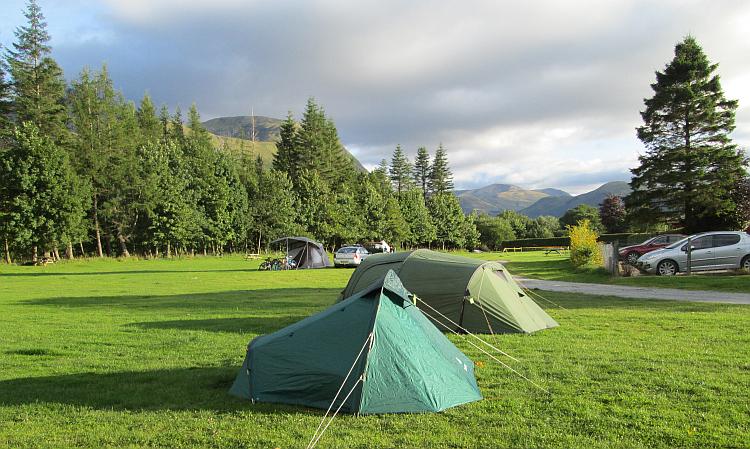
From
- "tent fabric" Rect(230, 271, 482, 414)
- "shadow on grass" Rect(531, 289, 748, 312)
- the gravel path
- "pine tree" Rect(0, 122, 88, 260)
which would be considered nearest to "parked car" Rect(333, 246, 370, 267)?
the gravel path

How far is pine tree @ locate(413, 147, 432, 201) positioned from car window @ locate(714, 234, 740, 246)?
243 feet

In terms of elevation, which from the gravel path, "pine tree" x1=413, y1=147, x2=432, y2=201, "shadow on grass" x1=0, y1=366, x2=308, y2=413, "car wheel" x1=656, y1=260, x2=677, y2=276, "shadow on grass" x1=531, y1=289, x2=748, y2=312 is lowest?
the gravel path

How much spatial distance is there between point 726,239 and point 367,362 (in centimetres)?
1951

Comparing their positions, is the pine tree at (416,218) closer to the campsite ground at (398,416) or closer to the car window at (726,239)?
the car window at (726,239)

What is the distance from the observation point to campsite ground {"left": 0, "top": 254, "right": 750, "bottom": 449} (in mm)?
4773

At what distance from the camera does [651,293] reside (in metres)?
16.0

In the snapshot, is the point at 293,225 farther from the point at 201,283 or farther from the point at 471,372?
the point at 471,372

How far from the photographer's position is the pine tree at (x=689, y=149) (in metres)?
33.9

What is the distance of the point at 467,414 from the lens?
17.5 feet

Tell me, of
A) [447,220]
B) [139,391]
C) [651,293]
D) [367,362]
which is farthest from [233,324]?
[447,220]

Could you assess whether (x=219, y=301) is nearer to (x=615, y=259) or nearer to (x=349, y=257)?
(x=615, y=259)

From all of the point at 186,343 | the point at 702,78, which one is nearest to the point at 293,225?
the point at 702,78

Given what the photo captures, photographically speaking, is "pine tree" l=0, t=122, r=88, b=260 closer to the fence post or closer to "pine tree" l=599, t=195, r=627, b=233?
the fence post

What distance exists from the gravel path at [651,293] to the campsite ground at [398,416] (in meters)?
2.02
